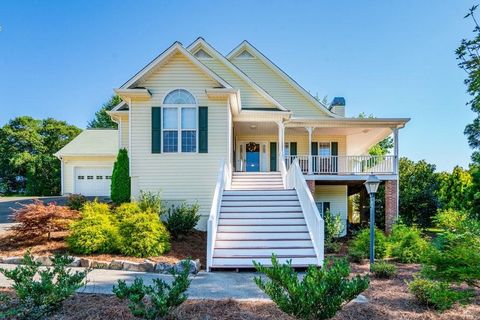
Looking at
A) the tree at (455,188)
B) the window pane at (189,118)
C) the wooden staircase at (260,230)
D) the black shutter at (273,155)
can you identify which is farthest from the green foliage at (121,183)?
the tree at (455,188)

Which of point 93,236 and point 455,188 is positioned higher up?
point 455,188

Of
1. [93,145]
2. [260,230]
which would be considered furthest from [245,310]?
[93,145]

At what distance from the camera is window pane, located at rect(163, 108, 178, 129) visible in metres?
11.9

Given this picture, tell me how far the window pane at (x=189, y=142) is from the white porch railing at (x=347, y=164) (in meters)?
5.19

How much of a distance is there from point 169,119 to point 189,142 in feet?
3.56

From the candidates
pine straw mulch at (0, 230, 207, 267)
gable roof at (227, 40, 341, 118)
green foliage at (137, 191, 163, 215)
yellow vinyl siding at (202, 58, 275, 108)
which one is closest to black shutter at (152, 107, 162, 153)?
green foliage at (137, 191, 163, 215)

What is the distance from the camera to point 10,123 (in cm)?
3675

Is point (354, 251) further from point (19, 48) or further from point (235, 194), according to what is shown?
point (19, 48)

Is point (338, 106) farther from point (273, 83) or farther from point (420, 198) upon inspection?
point (420, 198)

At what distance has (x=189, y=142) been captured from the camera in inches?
472

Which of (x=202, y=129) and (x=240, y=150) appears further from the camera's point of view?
(x=240, y=150)

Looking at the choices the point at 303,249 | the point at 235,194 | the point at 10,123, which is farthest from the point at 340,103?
the point at 10,123

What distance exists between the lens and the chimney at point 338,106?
59.8 feet

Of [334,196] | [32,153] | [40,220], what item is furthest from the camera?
[32,153]
